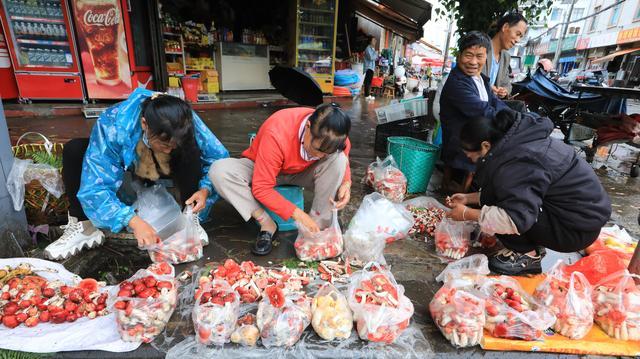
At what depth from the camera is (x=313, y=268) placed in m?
2.11

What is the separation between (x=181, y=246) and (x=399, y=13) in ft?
37.3

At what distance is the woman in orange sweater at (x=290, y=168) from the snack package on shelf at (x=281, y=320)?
0.61 meters

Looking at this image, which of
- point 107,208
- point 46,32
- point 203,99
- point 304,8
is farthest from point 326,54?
point 107,208

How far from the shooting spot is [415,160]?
3271 mm

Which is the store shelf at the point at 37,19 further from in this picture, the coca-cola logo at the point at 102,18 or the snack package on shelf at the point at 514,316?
the snack package on shelf at the point at 514,316

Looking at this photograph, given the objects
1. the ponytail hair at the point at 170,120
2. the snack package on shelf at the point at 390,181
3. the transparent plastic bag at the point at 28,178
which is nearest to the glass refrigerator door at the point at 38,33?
the transparent plastic bag at the point at 28,178

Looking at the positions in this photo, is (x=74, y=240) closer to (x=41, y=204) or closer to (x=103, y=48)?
(x=41, y=204)

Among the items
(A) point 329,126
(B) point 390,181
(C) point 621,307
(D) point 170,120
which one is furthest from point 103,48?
(C) point 621,307

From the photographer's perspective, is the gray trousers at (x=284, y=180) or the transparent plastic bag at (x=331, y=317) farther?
the gray trousers at (x=284, y=180)

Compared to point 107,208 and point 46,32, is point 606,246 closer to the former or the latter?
point 107,208

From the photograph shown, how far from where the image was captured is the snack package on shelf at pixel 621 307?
1.65 metres

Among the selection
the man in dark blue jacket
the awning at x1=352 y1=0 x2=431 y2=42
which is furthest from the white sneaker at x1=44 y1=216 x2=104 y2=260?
the awning at x1=352 y1=0 x2=431 y2=42

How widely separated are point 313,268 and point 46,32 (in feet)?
23.6

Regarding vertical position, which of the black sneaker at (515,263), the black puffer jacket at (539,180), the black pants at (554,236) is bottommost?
the black sneaker at (515,263)
